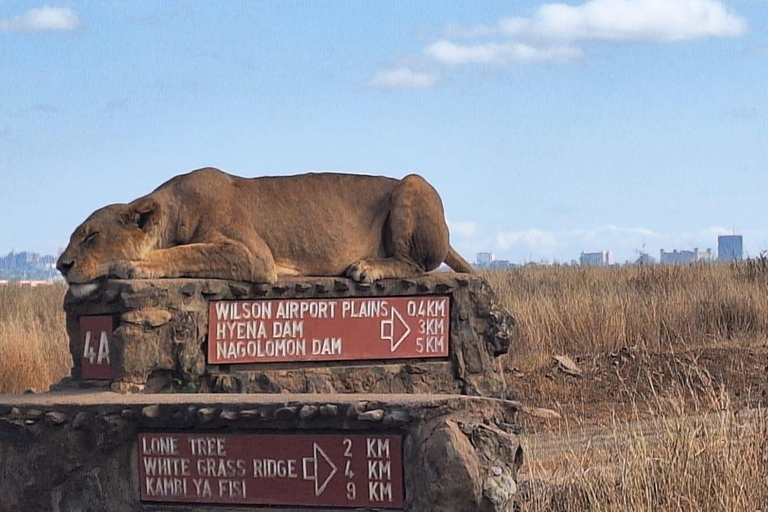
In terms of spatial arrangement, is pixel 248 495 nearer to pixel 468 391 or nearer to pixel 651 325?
pixel 468 391

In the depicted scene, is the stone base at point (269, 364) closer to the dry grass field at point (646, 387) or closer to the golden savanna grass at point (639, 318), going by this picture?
the dry grass field at point (646, 387)

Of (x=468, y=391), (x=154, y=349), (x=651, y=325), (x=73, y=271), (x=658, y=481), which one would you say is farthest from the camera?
(x=651, y=325)

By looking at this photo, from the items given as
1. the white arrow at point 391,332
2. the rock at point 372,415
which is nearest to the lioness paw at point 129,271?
the white arrow at point 391,332

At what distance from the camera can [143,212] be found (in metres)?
8.24

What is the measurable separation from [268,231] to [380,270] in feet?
3.09

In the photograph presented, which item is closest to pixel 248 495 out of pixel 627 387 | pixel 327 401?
pixel 327 401

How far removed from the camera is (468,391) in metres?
→ 8.46

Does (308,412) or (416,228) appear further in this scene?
(416,228)

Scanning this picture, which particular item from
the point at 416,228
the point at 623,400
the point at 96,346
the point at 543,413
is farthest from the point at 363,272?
the point at 623,400

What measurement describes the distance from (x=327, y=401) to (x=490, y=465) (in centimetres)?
77

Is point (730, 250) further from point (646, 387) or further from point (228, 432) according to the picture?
point (228, 432)

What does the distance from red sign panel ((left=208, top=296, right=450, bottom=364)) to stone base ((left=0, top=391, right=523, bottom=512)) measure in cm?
144

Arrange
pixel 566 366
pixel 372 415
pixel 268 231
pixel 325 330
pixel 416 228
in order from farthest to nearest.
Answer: pixel 566 366, pixel 416 228, pixel 268 231, pixel 325 330, pixel 372 415

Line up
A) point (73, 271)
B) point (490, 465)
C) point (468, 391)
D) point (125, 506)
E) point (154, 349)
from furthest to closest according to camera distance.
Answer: point (468, 391) → point (73, 271) → point (154, 349) → point (125, 506) → point (490, 465)
